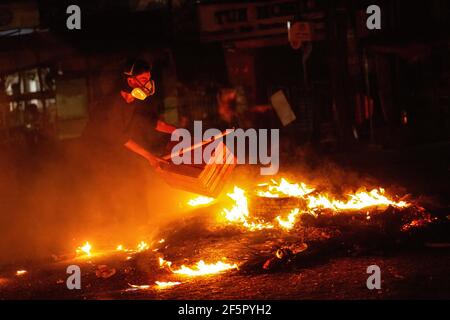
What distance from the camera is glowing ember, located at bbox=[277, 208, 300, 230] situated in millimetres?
8211

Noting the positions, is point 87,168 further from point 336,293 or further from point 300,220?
point 336,293

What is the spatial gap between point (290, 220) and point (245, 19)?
787cm

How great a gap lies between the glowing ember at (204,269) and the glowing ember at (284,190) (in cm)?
210

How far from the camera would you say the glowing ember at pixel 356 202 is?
855 cm

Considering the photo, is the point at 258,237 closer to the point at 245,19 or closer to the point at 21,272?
the point at 21,272

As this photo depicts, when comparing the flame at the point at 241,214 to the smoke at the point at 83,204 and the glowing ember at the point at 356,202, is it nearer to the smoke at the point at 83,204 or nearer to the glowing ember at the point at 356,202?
the glowing ember at the point at 356,202

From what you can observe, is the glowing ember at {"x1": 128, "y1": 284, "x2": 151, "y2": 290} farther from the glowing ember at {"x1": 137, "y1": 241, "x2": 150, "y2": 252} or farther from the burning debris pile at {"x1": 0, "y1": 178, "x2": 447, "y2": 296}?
the glowing ember at {"x1": 137, "y1": 241, "x2": 150, "y2": 252}

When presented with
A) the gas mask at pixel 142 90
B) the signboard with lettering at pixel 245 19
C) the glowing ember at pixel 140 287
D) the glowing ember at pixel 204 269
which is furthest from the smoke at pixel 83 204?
the signboard with lettering at pixel 245 19

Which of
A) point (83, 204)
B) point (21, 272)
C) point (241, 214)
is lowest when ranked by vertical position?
point (21, 272)

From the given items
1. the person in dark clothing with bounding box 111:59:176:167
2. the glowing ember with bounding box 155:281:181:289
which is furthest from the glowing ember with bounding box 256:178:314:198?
the glowing ember with bounding box 155:281:181:289

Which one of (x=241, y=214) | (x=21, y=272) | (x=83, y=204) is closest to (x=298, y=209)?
(x=241, y=214)

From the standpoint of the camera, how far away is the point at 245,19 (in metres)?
14.7
